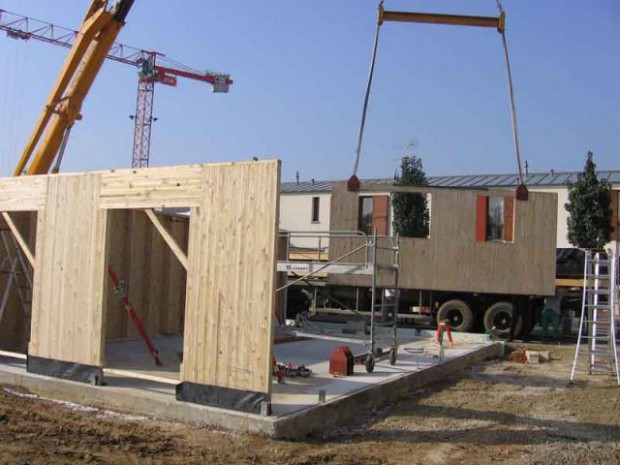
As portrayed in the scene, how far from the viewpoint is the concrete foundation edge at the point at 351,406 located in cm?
709

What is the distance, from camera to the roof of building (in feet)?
126

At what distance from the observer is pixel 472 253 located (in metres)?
17.3

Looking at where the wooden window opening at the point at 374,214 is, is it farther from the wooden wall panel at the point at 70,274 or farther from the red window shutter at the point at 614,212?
the red window shutter at the point at 614,212

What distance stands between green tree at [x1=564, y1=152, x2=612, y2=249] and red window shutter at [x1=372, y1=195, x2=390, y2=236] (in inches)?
551

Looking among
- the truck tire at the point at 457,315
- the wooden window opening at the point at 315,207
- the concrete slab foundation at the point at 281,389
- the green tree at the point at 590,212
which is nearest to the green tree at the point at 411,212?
the green tree at the point at 590,212

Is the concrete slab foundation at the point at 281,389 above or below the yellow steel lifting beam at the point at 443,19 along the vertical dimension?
below

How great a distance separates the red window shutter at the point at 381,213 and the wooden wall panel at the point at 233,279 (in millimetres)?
10484

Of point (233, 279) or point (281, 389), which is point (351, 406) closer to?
point (281, 389)

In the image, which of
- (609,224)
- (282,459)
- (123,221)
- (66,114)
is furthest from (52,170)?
(609,224)

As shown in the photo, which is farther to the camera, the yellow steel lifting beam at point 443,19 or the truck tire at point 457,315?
the truck tire at point 457,315

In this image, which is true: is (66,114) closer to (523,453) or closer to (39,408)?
(39,408)

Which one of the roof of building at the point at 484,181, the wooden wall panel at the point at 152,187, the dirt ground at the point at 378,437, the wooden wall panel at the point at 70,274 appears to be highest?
the roof of building at the point at 484,181

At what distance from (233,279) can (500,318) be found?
11491 millimetres

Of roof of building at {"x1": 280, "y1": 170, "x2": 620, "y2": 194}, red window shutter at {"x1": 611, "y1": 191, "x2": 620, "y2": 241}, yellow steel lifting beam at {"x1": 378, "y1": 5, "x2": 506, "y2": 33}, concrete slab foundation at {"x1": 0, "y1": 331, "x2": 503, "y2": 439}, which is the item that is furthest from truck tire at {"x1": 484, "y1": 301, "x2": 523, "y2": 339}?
roof of building at {"x1": 280, "y1": 170, "x2": 620, "y2": 194}
